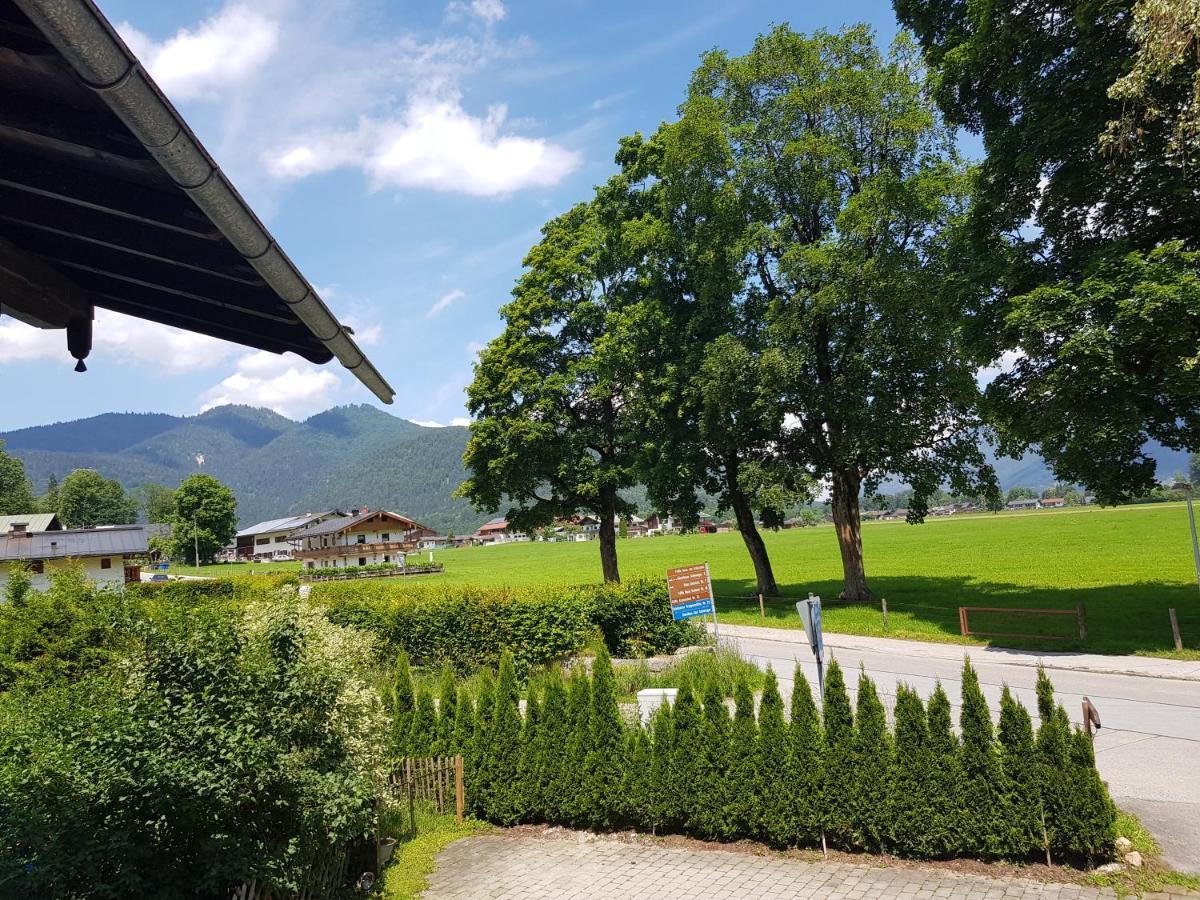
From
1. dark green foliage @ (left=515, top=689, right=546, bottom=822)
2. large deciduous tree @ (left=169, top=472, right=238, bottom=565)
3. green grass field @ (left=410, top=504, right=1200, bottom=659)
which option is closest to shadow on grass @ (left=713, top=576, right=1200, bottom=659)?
green grass field @ (left=410, top=504, right=1200, bottom=659)

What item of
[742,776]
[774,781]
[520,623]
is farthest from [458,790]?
[520,623]

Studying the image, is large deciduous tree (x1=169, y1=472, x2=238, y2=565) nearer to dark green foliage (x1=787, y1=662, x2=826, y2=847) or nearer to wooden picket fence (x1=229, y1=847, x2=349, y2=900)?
wooden picket fence (x1=229, y1=847, x2=349, y2=900)

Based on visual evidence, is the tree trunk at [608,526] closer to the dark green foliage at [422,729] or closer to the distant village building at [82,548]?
the dark green foliage at [422,729]

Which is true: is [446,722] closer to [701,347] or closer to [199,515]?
[701,347]

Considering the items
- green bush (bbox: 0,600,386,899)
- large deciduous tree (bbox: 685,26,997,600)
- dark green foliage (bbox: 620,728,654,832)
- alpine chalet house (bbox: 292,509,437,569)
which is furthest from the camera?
alpine chalet house (bbox: 292,509,437,569)

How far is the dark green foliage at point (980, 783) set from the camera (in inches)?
360

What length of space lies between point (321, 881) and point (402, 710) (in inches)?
188

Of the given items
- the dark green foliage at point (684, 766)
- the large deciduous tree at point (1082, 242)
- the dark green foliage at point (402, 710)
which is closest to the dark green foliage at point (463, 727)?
the dark green foliage at point (402, 710)

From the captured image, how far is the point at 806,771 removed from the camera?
10.1 m

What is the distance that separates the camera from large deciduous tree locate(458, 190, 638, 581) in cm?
3384

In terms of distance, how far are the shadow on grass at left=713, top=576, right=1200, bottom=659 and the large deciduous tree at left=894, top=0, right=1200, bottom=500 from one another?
4.49m

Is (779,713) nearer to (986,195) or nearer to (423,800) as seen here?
(423,800)

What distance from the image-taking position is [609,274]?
35938mm

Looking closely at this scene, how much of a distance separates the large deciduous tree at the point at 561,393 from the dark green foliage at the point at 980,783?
24.1 meters
